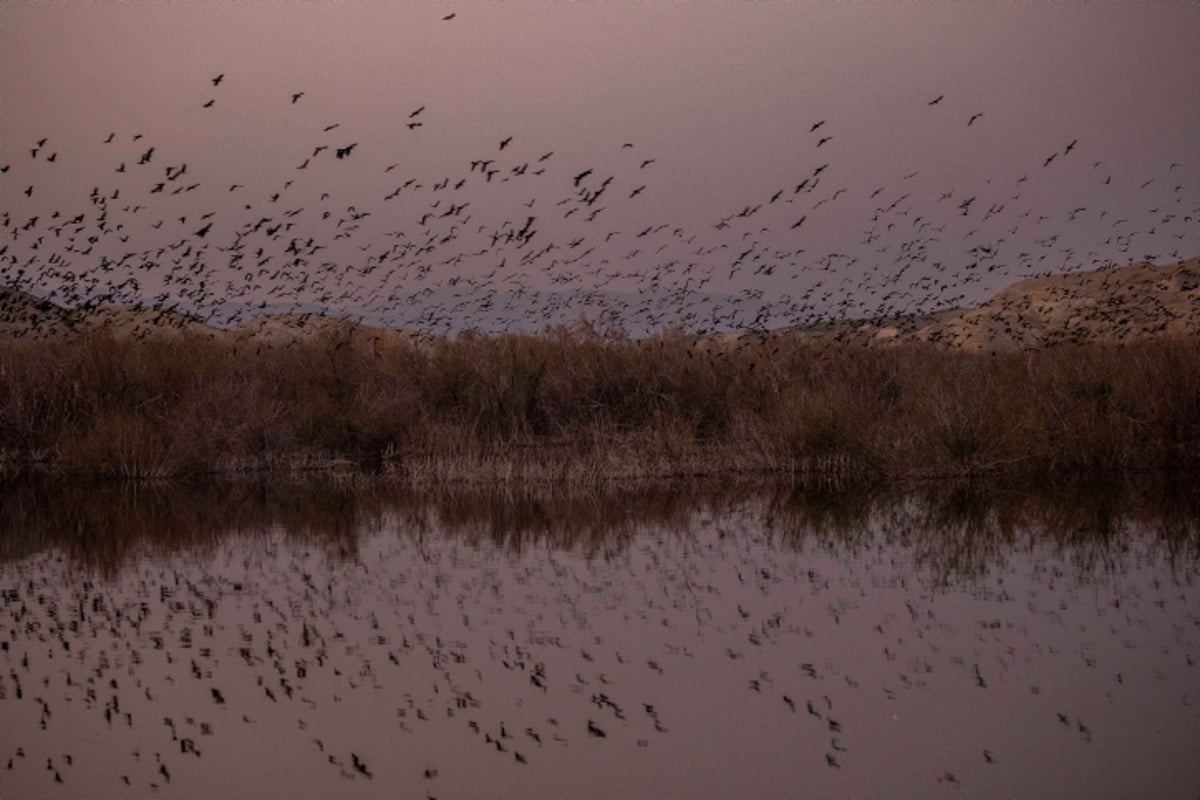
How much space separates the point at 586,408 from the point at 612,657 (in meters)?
15.9

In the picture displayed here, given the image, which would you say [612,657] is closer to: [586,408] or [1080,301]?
[586,408]

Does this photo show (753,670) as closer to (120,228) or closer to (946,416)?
(946,416)

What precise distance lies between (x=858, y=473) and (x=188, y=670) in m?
14.4

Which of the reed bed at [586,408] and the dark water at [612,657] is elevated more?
the reed bed at [586,408]

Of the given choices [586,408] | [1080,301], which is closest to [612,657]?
[586,408]

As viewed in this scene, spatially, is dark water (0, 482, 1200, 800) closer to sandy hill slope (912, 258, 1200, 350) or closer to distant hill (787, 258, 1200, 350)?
distant hill (787, 258, 1200, 350)

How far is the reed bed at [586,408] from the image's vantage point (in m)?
22.2

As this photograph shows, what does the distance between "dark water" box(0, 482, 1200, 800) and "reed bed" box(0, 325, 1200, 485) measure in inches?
194

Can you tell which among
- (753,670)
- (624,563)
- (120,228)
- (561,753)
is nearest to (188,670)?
(561,753)

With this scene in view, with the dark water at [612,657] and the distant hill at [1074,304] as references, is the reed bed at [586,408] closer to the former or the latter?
the dark water at [612,657]

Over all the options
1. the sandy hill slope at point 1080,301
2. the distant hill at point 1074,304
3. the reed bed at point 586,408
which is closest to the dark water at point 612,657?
the reed bed at point 586,408

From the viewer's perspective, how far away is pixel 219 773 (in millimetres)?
7707

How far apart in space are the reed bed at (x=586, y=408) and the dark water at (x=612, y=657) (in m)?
4.93

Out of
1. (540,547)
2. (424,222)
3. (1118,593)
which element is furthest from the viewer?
(424,222)
